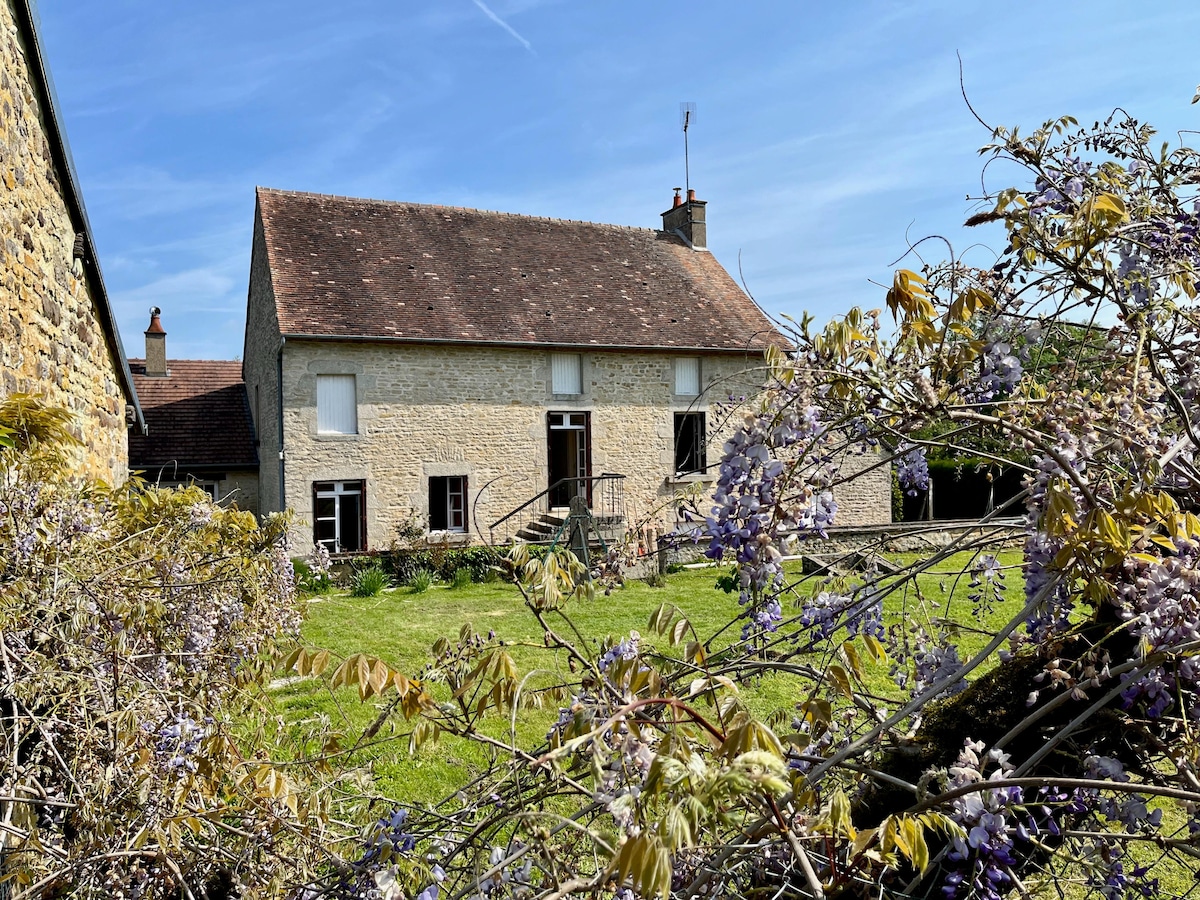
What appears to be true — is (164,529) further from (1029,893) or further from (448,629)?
(448,629)

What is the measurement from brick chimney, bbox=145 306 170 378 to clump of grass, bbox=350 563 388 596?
8.99 meters

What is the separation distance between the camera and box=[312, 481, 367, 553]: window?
1512cm

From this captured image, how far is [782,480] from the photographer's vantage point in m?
1.83

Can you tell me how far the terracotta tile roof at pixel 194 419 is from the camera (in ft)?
57.5

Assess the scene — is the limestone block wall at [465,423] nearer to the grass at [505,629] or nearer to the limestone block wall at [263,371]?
the limestone block wall at [263,371]

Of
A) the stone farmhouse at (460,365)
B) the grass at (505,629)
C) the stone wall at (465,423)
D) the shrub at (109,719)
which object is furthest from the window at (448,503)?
the shrub at (109,719)

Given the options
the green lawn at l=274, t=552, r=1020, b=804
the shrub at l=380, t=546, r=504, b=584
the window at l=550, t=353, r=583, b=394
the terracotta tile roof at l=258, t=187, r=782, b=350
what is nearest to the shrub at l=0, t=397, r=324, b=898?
the green lawn at l=274, t=552, r=1020, b=804

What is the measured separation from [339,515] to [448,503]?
2031 millimetres

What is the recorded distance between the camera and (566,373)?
55.5 feet

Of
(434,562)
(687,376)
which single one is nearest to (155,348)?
(434,562)

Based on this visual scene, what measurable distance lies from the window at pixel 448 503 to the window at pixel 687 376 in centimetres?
493

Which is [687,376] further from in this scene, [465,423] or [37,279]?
[37,279]

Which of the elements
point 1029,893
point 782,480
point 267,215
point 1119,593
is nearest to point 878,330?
point 782,480

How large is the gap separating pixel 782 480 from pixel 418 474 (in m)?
14.4
